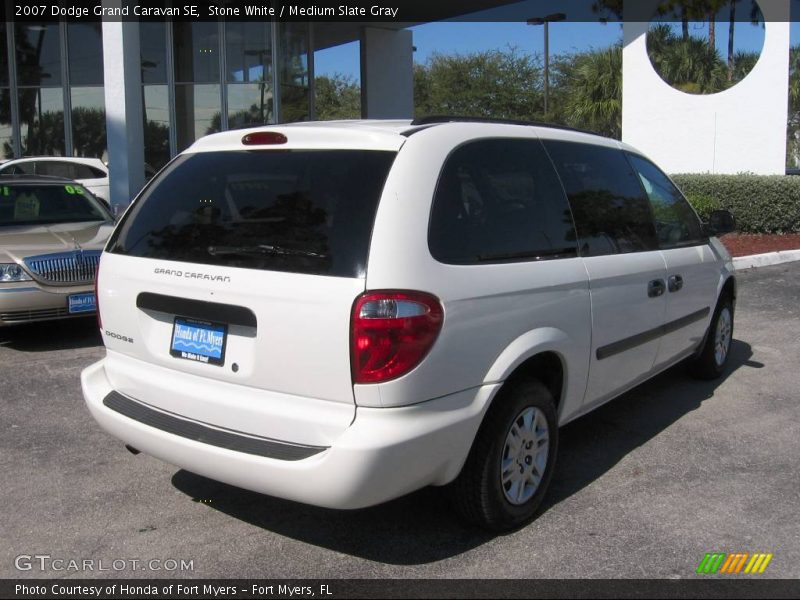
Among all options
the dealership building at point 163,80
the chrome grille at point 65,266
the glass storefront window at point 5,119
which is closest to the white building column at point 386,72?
the dealership building at point 163,80

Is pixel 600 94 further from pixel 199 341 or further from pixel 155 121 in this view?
pixel 199 341

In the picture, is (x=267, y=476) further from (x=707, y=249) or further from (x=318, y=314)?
(x=707, y=249)

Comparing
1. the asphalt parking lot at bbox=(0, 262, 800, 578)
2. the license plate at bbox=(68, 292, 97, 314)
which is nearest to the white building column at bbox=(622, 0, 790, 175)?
the asphalt parking lot at bbox=(0, 262, 800, 578)

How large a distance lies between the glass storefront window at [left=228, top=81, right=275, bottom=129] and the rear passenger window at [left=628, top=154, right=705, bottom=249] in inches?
591

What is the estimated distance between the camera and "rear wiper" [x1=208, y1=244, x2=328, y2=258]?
10.0 feet

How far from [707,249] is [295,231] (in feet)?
11.2

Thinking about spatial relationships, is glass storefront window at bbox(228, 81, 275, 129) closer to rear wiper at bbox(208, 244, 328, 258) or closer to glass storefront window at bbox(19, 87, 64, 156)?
glass storefront window at bbox(19, 87, 64, 156)

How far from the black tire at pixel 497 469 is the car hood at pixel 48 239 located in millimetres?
4790

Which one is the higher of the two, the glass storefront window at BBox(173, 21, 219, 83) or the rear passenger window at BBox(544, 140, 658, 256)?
the glass storefront window at BBox(173, 21, 219, 83)

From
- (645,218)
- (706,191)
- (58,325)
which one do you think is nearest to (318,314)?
(645,218)

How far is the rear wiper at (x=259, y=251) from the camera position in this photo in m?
3.05

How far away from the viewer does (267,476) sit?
9.82ft
